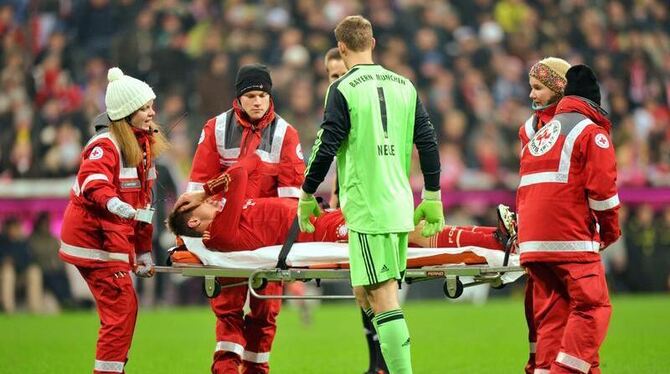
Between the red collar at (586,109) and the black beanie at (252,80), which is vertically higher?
the black beanie at (252,80)

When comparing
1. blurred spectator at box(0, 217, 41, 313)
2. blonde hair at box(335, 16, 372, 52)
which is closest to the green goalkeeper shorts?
blonde hair at box(335, 16, 372, 52)

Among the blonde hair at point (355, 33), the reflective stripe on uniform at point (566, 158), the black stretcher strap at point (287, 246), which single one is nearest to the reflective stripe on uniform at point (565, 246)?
the reflective stripe on uniform at point (566, 158)

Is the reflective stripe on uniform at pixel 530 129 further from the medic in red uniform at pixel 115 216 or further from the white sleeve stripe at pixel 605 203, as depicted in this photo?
the medic in red uniform at pixel 115 216

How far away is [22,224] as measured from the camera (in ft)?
54.9

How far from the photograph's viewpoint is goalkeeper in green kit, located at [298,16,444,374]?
701 centimetres

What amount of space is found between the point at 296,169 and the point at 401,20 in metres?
11.9

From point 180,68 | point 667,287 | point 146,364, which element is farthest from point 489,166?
point 146,364

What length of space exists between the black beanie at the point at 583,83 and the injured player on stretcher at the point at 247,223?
113cm

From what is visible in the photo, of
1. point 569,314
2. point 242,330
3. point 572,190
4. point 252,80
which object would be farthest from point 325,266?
point 572,190

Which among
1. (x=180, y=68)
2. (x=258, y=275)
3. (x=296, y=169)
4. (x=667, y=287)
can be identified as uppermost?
(x=180, y=68)

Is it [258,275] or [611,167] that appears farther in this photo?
[258,275]

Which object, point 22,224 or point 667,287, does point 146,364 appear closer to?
point 22,224

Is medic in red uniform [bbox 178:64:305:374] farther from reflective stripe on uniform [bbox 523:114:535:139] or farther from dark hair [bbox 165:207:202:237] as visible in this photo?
reflective stripe on uniform [bbox 523:114:535:139]

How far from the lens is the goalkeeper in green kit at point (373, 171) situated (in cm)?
701
